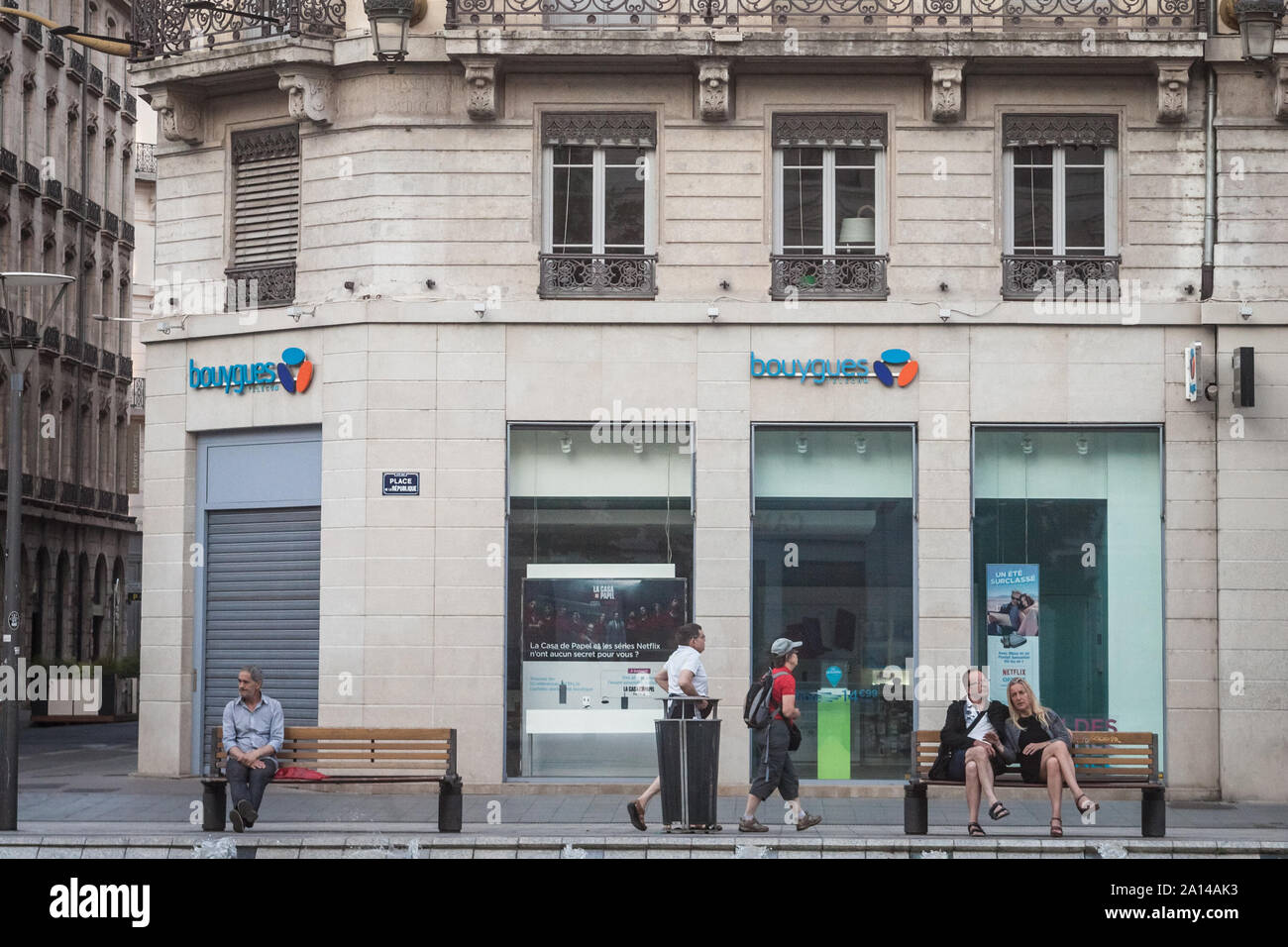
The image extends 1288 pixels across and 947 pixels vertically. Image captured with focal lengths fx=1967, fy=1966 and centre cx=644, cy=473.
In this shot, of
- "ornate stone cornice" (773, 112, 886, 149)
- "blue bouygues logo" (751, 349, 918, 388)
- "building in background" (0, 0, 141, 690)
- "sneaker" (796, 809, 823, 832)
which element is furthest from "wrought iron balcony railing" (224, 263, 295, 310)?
"building in background" (0, 0, 141, 690)

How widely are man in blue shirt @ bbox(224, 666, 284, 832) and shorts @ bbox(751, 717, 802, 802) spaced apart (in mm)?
4130

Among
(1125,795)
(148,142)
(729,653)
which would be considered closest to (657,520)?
(729,653)

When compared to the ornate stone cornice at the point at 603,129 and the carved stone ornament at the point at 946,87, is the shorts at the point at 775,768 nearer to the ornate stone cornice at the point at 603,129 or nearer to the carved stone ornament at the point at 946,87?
the ornate stone cornice at the point at 603,129

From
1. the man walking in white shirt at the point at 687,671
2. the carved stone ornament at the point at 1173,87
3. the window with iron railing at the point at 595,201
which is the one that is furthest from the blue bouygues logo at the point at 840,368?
the man walking in white shirt at the point at 687,671

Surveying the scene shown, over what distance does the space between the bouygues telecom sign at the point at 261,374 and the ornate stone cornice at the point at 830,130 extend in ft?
18.5

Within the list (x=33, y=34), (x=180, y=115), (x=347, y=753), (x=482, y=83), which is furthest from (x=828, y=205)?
(x=33, y=34)

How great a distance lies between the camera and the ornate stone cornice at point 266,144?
21.7 metres

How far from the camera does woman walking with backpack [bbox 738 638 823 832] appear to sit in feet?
53.9

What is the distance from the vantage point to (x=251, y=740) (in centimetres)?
1681

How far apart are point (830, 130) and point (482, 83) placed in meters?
3.75

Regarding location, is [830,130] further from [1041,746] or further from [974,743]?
[1041,746]

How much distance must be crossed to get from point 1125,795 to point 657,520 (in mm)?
5627

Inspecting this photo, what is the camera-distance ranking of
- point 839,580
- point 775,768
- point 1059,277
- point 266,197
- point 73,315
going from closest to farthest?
point 775,768 → point 839,580 → point 1059,277 → point 266,197 → point 73,315

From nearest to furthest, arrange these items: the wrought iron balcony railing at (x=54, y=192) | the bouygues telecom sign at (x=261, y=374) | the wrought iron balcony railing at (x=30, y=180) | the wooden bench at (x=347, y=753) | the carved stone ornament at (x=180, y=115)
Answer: the wooden bench at (x=347, y=753) → the bouygues telecom sign at (x=261, y=374) → the carved stone ornament at (x=180, y=115) → the wrought iron balcony railing at (x=30, y=180) → the wrought iron balcony railing at (x=54, y=192)
